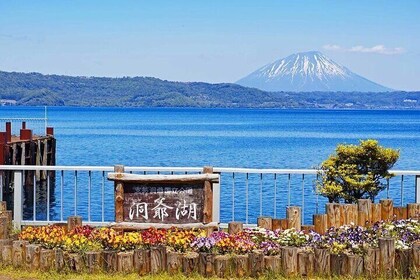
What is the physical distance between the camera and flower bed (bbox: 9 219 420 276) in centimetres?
903

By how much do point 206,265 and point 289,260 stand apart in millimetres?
999

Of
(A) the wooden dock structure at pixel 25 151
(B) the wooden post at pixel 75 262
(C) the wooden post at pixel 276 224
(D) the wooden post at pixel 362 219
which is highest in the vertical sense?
(D) the wooden post at pixel 362 219

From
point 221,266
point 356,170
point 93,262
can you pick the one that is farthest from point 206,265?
point 356,170

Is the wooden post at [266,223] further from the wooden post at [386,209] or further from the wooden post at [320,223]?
the wooden post at [386,209]

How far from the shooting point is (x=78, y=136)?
9906 centimetres

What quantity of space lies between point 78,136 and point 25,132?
57.9m

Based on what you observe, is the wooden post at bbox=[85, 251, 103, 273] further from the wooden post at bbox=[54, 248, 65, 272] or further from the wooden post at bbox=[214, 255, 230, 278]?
the wooden post at bbox=[214, 255, 230, 278]

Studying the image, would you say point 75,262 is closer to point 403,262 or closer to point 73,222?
point 73,222

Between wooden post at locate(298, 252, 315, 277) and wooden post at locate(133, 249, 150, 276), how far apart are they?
6.05 ft

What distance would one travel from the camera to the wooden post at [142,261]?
920 cm

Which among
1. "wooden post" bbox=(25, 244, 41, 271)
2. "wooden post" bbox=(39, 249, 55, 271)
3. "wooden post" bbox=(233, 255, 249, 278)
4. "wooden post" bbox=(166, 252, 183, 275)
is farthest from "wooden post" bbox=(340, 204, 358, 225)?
"wooden post" bbox=(25, 244, 41, 271)

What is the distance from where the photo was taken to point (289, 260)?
902cm

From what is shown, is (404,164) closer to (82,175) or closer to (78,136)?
(82,175)

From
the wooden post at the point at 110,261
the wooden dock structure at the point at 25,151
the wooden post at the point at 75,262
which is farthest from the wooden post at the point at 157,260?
the wooden dock structure at the point at 25,151
